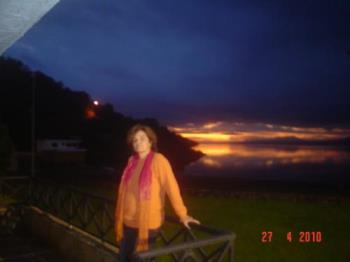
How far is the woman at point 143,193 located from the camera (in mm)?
3459

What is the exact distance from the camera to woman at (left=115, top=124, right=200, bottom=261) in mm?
3459

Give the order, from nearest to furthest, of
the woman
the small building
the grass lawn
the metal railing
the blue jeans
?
the metal railing, the woman, the blue jeans, the grass lawn, the small building

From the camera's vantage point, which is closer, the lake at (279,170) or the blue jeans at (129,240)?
the blue jeans at (129,240)

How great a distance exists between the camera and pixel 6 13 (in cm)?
250

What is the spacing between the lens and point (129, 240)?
367cm

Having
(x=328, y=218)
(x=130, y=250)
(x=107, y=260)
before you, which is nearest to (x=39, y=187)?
(x=107, y=260)

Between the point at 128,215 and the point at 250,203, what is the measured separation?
16615mm

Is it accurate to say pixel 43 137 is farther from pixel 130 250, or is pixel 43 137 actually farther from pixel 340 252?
pixel 130 250
